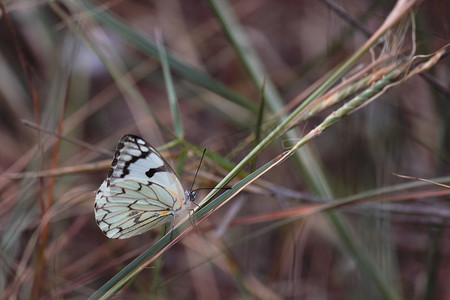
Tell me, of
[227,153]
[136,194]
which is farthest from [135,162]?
[227,153]

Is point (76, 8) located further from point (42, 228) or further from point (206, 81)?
point (42, 228)

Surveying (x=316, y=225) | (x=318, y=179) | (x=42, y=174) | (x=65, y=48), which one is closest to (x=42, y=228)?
(x=42, y=174)

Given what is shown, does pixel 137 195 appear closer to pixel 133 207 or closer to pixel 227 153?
pixel 133 207

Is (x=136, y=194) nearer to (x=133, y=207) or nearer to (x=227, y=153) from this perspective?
(x=133, y=207)

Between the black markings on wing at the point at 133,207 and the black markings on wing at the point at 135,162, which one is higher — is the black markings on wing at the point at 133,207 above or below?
below

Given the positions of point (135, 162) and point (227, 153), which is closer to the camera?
point (135, 162)
